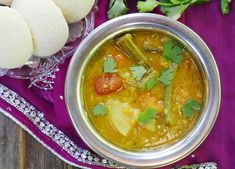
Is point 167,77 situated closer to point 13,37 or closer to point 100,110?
point 100,110

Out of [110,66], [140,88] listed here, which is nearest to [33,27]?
[110,66]

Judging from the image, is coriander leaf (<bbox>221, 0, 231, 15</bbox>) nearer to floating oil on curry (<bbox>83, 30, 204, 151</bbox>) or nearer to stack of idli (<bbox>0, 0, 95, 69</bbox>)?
floating oil on curry (<bbox>83, 30, 204, 151</bbox>)

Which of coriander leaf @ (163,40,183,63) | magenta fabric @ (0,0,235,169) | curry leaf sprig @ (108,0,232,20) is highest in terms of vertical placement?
curry leaf sprig @ (108,0,232,20)

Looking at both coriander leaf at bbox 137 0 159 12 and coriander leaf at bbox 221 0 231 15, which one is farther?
coriander leaf at bbox 221 0 231 15

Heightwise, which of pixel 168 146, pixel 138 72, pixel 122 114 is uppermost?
pixel 138 72

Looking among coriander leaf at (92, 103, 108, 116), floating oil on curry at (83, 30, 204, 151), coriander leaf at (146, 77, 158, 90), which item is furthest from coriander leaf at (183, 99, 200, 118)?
coriander leaf at (92, 103, 108, 116)

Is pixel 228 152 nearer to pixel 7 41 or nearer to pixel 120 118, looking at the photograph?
pixel 120 118

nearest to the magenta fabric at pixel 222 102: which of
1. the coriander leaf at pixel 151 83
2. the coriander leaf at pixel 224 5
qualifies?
the coriander leaf at pixel 224 5
